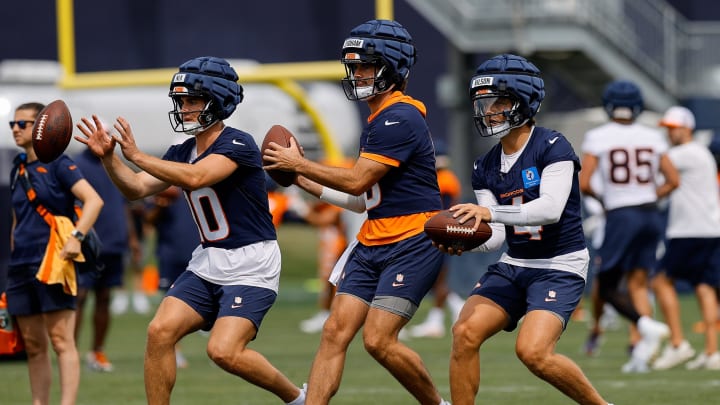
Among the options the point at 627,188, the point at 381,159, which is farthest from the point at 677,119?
the point at 381,159

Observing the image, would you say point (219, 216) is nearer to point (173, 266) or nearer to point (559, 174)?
point (559, 174)

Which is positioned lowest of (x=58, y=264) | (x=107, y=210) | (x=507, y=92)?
(x=107, y=210)

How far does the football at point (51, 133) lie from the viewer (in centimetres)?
741

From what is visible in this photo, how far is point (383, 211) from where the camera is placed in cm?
748

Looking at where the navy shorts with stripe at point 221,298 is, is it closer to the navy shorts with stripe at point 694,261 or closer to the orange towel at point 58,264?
the orange towel at point 58,264

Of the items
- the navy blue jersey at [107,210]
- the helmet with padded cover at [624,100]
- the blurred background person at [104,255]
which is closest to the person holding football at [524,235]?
the helmet with padded cover at [624,100]

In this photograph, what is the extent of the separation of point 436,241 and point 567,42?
47.6ft

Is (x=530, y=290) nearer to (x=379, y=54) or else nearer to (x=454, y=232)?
(x=454, y=232)

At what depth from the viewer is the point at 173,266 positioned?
40.8 feet

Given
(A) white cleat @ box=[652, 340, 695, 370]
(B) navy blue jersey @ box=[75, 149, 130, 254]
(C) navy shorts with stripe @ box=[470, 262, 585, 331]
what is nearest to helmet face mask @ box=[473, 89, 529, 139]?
(C) navy shorts with stripe @ box=[470, 262, 585, 331]

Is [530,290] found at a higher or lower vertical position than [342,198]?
lower

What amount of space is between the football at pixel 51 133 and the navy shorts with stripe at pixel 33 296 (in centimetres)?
99

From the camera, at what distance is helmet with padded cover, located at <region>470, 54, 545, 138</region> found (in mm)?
7156

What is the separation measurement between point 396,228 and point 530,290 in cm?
79
